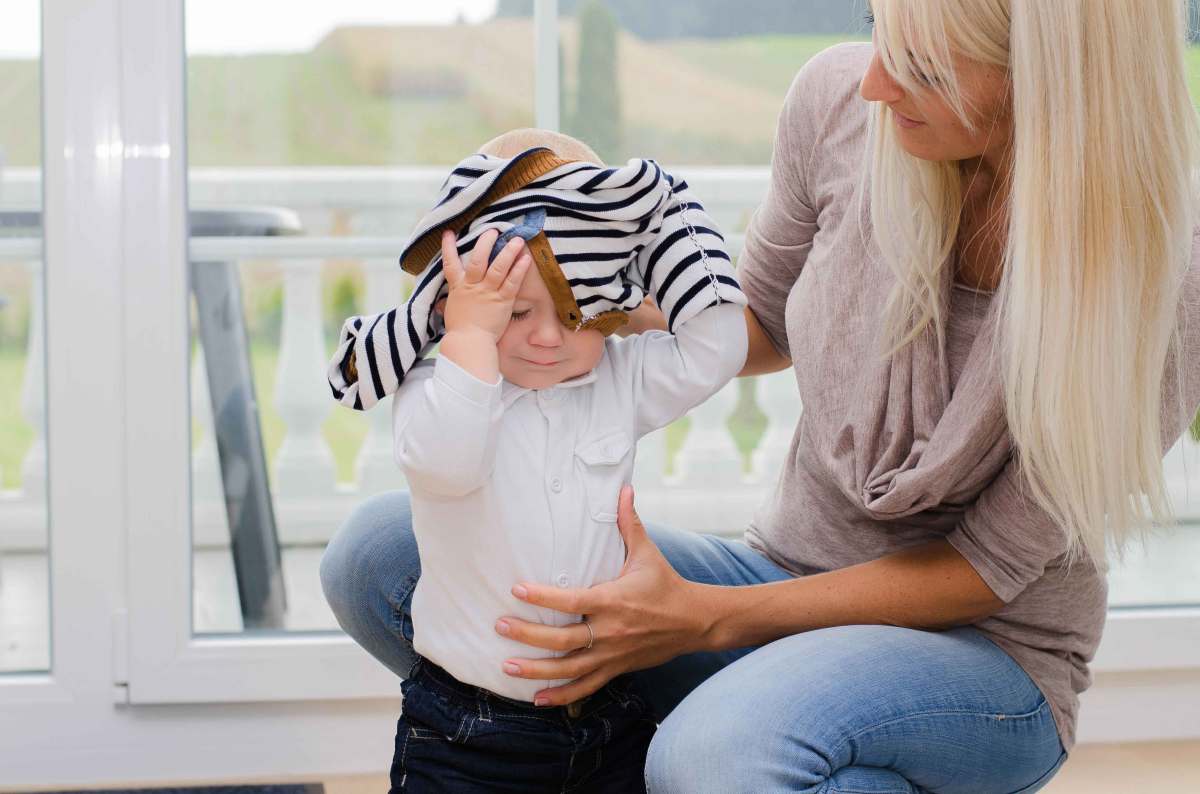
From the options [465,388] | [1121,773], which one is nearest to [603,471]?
[465,388]

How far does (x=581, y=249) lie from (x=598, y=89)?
0.87m

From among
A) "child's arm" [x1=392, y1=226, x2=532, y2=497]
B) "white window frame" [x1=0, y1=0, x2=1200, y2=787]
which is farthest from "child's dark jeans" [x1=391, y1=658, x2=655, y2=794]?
"white window frame" [x1=0, y1=0, x2=1200, y2=787]

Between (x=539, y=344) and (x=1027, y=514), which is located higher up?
(x=539, y=344)

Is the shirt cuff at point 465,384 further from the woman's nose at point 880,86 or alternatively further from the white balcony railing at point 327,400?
the white balcony railing at point 327,400

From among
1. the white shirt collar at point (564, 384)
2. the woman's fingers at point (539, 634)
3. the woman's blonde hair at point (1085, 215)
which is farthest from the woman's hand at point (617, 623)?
the woman's blonde hair at point (1085, 215)

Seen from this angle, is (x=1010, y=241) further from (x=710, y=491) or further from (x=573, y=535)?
(x=710, y=491)

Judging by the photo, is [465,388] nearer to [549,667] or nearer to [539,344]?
[539,344]

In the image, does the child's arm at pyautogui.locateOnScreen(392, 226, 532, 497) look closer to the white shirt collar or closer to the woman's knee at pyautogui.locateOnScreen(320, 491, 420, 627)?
the white shirt collar

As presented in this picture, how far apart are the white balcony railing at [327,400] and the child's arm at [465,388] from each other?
86cm

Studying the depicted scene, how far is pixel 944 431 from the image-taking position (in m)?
1.15

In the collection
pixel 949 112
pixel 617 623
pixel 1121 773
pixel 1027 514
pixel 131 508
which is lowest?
pixel 1121 773

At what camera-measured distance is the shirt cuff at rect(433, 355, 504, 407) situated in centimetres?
102

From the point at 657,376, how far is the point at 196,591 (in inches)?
42.0

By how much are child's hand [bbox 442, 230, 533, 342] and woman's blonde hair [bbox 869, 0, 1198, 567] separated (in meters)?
0.37
